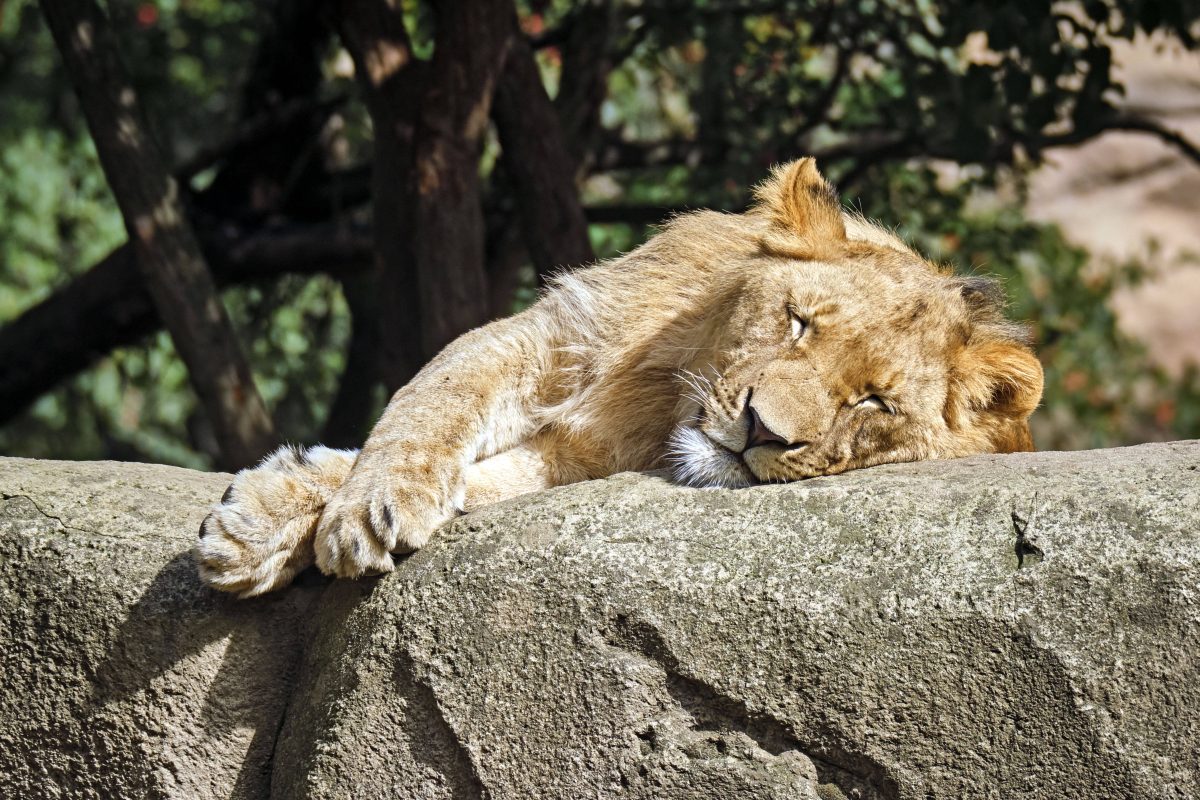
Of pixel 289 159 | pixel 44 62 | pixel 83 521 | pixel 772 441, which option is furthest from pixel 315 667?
pixel 44 62

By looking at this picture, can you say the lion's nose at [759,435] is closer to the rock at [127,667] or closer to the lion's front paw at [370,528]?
the lion's front paw at [370,528]

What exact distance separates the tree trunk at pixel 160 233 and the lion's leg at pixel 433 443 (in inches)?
56.0

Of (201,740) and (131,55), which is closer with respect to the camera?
(201,740)

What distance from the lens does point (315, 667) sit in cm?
286

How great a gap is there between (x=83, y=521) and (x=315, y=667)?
61cm

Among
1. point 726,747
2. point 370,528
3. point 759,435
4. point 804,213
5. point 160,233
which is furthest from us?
point 160,233

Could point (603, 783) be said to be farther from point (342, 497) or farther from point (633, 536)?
point (342, 497)

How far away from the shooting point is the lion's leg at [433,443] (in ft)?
9.23

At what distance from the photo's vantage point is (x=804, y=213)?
135 inches

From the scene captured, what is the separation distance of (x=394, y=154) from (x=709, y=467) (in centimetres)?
216

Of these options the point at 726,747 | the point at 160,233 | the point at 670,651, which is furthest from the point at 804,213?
the point at 160,233

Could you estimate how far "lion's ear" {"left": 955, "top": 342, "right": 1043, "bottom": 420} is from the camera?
3.16m

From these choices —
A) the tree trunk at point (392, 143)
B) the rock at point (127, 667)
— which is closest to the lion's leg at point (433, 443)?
the rock at point (127, 667)

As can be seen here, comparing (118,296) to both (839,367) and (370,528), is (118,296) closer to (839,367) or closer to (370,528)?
(370,528)
